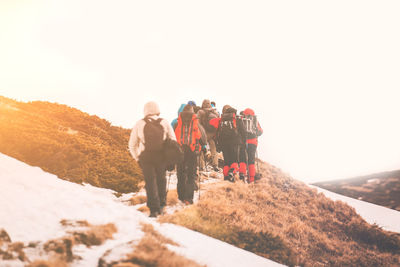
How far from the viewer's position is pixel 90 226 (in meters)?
Answer: 3.78

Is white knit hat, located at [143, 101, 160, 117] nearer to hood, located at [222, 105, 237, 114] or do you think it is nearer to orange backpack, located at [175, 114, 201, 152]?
orange backpack, located at [175, 114, 201, 152]

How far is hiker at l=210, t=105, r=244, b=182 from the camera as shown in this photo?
969 centimetres

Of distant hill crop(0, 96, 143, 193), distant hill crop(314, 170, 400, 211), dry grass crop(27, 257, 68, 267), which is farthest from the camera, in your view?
distant hill crop(314, 170, 400, 211)

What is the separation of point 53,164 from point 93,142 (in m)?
2.92

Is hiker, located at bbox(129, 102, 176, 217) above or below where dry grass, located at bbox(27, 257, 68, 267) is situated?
above

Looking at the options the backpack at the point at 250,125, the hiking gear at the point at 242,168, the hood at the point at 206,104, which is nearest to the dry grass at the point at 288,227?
the hiking gear at the point at 242,168

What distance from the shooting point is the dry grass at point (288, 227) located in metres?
6.72

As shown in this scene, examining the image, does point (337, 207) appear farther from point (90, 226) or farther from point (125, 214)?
point (90, 226)

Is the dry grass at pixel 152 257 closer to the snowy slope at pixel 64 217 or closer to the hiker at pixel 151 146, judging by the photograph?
the snowy slope at pixel 64 217

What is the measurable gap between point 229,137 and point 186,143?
288 centimetres

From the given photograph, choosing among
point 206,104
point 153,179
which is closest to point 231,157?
point 206,104

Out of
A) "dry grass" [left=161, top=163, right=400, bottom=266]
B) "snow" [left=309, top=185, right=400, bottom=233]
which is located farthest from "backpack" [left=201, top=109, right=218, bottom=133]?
"snow" [left=309, top=185, right=400, bottom=233]

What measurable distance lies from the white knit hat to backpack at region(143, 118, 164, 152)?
19cm

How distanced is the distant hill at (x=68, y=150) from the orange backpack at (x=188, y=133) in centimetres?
292
